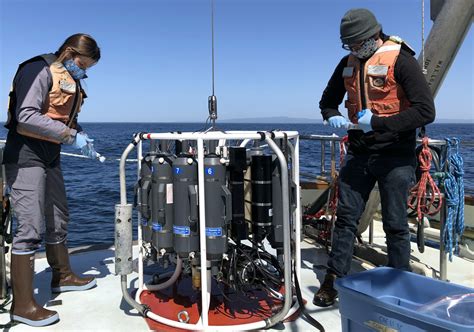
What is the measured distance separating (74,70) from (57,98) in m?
0.25

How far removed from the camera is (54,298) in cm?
341

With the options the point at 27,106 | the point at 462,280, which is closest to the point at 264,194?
the point at 27,106

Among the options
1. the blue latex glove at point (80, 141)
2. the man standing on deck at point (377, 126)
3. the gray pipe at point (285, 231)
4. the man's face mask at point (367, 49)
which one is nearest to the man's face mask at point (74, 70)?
the blue latex glove at point (80, 141)

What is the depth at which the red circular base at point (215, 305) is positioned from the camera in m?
2.93

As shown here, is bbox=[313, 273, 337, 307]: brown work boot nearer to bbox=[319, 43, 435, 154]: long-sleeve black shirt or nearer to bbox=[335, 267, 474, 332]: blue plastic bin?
bbox=[335, 267, 474, 332]: blue plastic bin

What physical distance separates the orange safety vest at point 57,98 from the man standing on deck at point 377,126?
185 centimetres

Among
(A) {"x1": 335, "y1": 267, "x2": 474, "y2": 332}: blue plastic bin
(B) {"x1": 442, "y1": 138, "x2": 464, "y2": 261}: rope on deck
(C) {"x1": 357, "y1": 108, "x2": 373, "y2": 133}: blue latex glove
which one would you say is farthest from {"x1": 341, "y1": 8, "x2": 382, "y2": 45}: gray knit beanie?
(A) {"x1": 335, "y1": 267, "x2": 474, "y2": 332}: blue plastic bin

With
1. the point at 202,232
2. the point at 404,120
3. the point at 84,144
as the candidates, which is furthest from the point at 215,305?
the point at 404,120

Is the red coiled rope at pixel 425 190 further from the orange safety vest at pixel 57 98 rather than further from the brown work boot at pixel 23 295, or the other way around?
the brown work boot at pixel 23 295

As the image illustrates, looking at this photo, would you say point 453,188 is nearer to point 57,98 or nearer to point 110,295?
point 110,295

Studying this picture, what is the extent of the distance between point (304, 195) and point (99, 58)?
4129 millimetres

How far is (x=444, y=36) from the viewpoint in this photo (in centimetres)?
352

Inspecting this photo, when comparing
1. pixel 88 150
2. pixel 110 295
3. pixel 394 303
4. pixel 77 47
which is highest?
pixel 77 47

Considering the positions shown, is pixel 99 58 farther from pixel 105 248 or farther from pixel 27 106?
pixel 105 248
